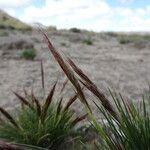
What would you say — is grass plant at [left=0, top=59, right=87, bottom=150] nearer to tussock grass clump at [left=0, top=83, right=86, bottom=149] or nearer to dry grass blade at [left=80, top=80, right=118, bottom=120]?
tussock grass clump at [left=0, top=83, right=86, bottom=149]

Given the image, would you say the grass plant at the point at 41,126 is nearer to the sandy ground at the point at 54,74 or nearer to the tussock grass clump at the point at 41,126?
the tussock grass clump at the point at 41,126

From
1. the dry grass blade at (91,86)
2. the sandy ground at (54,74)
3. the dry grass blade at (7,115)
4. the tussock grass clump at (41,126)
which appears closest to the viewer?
the dry grass blade at (91,86)

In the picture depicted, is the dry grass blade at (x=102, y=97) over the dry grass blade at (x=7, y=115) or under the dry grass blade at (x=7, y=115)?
over

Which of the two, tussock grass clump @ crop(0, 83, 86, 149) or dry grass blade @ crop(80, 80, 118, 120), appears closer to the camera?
dry grass blade @ crop(80, 80, 118, 120)

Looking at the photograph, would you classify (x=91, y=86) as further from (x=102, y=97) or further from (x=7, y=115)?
(x=7, y=115)

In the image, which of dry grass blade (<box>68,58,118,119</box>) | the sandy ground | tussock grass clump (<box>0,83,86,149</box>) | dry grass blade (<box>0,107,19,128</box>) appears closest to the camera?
dry grass blade (<box>68,58,118,119</box>)

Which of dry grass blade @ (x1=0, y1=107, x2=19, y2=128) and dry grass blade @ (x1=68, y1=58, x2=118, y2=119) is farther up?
dry grass blade @ (x1=68, y1=58, x2=118, y2=119)

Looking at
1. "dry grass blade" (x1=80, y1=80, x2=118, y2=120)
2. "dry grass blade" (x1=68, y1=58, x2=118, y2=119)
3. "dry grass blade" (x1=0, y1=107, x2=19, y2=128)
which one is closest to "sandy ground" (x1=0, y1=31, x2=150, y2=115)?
"dry grass blade" (x1=0, y1=107, x2=19, y2=128)

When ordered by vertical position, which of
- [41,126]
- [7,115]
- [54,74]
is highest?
[7,115]

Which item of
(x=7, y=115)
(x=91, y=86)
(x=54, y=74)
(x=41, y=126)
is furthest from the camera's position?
(x=54, y=74)

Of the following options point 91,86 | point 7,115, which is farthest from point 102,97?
point 7,115

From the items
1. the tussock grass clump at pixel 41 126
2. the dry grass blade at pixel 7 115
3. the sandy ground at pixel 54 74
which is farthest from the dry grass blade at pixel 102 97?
the sandy ground at pixel 54 74
